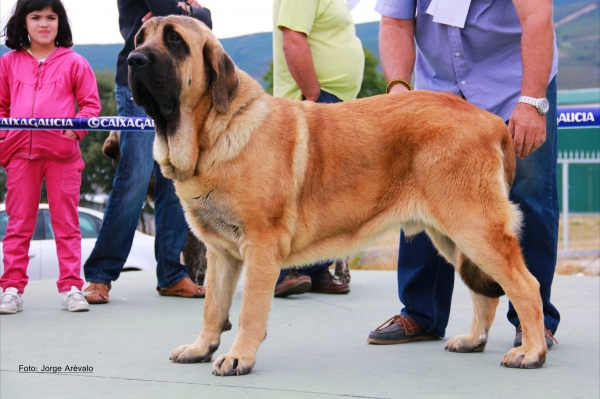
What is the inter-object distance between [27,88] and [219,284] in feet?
8.44

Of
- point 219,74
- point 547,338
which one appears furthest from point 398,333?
point 219,74

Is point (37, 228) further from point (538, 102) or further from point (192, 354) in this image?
point (538, 102)

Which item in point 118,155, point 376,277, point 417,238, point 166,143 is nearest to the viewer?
point 166,143

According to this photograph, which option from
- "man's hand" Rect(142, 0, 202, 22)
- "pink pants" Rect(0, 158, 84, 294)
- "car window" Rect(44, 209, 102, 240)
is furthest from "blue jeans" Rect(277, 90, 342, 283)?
"car window" Rect(44, 209, 102, 240)

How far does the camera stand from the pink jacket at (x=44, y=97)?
5.18m

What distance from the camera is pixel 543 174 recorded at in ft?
12.9

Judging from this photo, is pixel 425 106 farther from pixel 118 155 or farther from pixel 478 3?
pixel 118 155

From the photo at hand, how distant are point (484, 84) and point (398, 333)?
149 centimetres

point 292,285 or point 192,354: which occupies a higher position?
point 192,354

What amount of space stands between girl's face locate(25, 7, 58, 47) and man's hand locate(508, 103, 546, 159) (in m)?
3.42

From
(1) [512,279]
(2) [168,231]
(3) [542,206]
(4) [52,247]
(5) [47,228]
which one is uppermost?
(3) [542,206]

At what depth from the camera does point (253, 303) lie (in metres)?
3.34

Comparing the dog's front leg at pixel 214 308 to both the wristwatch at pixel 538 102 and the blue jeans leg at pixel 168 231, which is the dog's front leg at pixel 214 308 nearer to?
the wristwatch at pixel 538 102

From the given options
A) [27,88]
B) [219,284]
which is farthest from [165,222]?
[219,284]
